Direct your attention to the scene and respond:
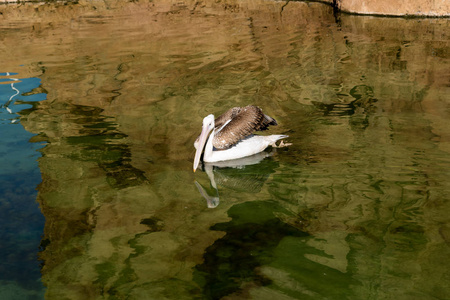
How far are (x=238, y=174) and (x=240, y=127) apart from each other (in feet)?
1.90

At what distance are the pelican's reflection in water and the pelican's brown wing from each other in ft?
0.84

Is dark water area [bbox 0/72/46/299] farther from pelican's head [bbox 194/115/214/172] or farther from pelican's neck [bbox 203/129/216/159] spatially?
pelican's neck [bbox 203/129/216/159]

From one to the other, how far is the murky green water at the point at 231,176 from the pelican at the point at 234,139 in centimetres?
15

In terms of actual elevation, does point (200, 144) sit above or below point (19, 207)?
above

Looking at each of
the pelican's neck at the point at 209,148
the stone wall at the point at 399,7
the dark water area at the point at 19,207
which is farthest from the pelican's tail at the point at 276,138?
the stone wall at the point at 399,7

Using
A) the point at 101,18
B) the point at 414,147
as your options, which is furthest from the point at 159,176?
the point at 101,18

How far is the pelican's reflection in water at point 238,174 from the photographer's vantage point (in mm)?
6023

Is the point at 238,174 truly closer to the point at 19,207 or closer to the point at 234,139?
the point at 234,139

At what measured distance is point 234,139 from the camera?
21.6ft

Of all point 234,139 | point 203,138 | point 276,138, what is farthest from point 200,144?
point 276,138

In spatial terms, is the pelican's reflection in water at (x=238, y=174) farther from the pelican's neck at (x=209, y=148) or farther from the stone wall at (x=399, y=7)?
the stone wall at (x=399, y=7)

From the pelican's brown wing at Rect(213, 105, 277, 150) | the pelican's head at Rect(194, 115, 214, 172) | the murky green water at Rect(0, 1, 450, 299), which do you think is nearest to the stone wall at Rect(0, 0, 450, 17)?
the murky green water at Rect(0, 1, 450, 299)

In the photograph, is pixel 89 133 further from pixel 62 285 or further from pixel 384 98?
pixel 384 98

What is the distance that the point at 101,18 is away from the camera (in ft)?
54.0
